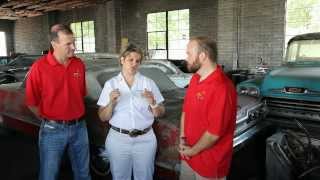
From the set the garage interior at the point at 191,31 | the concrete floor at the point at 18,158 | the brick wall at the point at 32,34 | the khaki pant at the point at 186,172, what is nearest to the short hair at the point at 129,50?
the khaki pant at the point at 186,172

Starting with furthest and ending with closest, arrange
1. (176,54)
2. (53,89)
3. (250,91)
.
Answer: (176,54)
(250,91)
(53,89)

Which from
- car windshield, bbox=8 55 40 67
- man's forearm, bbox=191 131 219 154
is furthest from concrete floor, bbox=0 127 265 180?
car windshield, bbox=8 55 40 67

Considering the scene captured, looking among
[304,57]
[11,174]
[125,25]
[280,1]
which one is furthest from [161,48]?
[11,174]

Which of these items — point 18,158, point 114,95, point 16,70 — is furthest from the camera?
point 16,70

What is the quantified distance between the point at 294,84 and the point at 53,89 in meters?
3.80

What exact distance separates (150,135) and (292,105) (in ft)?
10.6

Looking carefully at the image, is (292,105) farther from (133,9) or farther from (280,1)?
(133,9)

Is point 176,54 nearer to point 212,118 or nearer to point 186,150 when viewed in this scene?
point 186,150

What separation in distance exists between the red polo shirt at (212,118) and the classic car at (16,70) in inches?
331

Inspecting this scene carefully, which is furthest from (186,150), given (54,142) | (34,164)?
(34,164)

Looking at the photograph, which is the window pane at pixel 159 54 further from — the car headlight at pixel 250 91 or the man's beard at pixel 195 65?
the man's beard at pixel 195 65

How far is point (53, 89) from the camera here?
2816 mm

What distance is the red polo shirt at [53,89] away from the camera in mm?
2809

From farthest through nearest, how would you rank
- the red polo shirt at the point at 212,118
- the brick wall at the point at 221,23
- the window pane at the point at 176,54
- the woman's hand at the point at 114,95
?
the window pane at the point at 176,54 < the brick wall at the point at 221,23 < the woman's hand at the point at 114,95 < the red polo shirt at the point at 212,118
